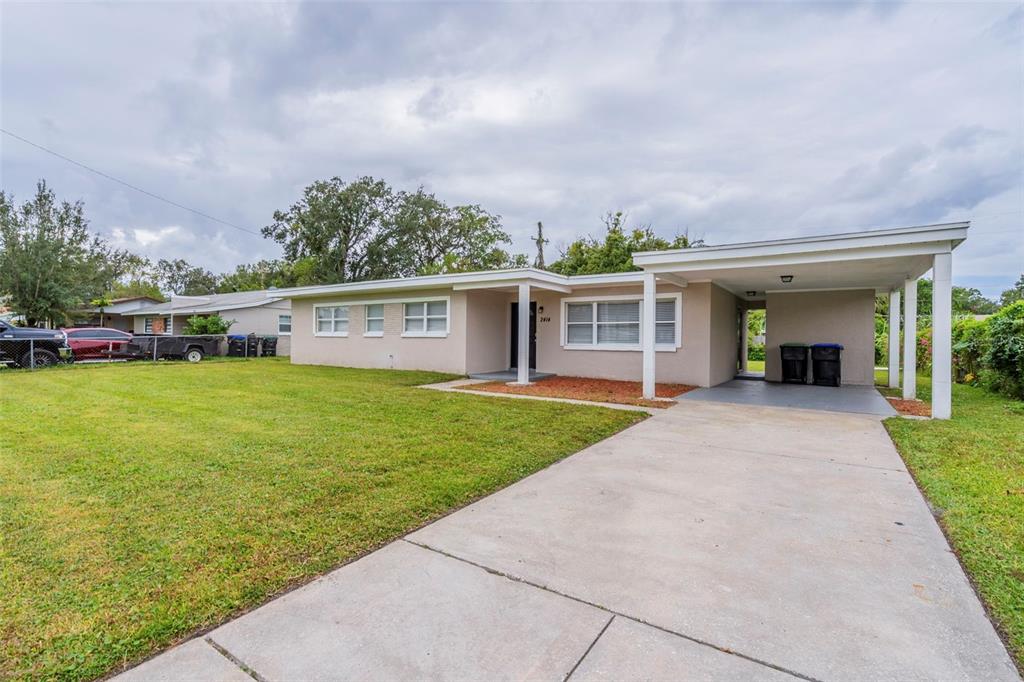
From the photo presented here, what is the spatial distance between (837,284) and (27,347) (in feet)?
71.6

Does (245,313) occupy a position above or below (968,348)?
above

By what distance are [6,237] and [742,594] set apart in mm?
30322

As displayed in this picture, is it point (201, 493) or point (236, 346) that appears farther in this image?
point (236, 346)

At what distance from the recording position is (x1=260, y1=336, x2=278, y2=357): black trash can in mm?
21675

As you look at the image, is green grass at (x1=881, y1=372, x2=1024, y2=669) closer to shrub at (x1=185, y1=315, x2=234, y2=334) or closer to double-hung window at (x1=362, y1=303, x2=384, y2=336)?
double-hung window at (x1=362, y1=303, x2=384, y2=336)

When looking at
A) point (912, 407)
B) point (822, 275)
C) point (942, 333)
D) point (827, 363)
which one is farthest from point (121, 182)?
point (912, 407)

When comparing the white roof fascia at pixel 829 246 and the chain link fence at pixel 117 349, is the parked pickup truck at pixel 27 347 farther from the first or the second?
the white roof fascia at pixel 829 246

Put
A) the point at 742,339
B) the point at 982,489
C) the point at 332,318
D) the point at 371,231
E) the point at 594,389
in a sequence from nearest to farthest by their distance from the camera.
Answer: the point at 982,489 → the point at 594,389 → the point at 742,339 → the point at 332,318 → the point at 371,231

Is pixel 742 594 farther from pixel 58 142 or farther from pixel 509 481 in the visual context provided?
pixel 58 142

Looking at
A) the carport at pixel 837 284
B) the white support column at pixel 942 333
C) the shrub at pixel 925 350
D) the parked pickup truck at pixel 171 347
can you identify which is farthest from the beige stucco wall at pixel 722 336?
the parked pickup truck at pixel 171 347

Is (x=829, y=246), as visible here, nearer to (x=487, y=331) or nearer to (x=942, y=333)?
(x=942, y=333)

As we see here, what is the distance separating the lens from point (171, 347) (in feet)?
59.9

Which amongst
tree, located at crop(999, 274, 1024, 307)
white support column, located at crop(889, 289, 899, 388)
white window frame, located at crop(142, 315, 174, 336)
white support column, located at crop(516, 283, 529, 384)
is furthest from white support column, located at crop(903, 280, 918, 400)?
tree, located at crop(999, 274, 1024, 307)

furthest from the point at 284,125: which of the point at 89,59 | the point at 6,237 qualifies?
the point at 6,237
